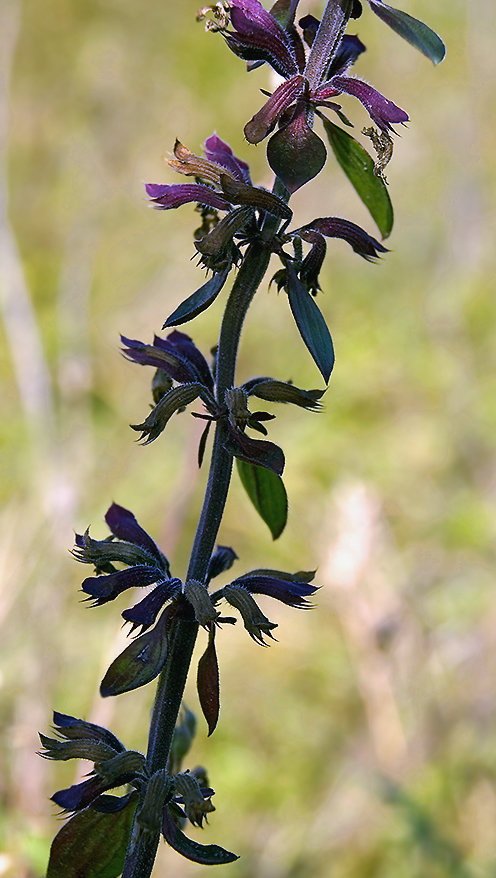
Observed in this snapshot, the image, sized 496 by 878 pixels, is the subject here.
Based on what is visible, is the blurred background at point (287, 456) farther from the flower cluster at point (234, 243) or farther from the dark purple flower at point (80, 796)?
the flower cluster at point (234, 243)

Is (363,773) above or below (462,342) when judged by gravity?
below

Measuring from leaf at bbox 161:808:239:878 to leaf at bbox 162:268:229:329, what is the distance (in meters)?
0.34

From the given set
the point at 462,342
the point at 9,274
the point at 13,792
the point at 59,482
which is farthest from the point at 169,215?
the point at 13,792

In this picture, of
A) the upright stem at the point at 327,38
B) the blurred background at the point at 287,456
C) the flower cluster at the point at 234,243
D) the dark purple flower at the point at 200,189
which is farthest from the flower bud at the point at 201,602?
the blurred background at the point at 287,456

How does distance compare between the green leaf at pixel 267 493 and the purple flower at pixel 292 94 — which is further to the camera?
the green leaf at pixel 267 493

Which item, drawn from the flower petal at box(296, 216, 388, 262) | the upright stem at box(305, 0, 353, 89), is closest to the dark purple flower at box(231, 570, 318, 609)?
the flower petal at box(296, 216, 388, 262)

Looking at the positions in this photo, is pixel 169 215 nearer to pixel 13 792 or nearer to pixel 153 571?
pixel 13 792

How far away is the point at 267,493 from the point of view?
2.19ft

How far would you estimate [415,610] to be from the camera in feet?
7.51

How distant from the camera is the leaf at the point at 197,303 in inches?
20.7

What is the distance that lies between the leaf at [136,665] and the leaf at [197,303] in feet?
0.69

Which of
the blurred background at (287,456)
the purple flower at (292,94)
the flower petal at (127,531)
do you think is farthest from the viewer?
the blurred background at (287,456)

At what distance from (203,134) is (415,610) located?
10.4 feet

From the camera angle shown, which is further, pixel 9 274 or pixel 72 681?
pixel 9 274
